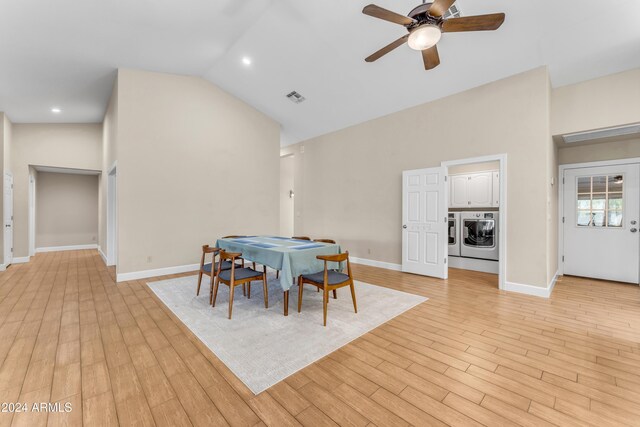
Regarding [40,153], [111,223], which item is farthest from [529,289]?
[40,153]

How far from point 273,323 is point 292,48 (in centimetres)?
403

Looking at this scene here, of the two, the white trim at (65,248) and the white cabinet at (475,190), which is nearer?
the white cabinet at (475,190)

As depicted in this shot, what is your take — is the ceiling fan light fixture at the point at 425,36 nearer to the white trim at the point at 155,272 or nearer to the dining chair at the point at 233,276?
the dining chair at the point at 233,276

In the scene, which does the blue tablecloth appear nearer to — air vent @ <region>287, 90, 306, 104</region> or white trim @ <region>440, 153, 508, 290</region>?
white trim @ <region>440, 153, 508, 290</region>

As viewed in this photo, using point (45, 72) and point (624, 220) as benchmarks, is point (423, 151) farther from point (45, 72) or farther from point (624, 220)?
point (45, 72)

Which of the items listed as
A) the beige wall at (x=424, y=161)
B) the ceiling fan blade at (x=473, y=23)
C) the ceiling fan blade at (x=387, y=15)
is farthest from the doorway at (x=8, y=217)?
the ceiling fan blade at (x=473, y=23)

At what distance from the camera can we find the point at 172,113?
502cm

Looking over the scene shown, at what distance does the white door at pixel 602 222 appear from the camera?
437cm

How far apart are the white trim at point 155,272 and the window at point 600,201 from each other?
7.19 meters

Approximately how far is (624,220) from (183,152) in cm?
771

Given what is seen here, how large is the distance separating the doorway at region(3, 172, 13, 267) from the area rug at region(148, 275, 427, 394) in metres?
4.10

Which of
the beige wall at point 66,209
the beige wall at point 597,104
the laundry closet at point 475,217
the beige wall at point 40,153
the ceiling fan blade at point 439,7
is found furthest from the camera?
the beige wall at point 66,209

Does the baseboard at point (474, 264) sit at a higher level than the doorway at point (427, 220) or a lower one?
lower

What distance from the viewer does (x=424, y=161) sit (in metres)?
4.93
